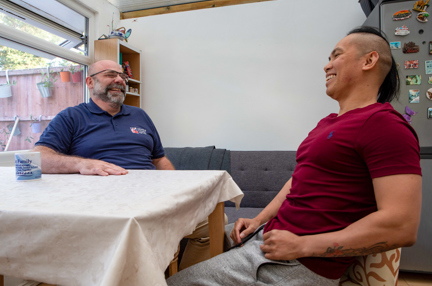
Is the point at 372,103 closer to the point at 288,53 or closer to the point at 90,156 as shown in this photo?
the point at 90,156

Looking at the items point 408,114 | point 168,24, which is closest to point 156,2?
point 168,24

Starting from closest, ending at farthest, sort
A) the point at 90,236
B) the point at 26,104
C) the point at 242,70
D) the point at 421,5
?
the point at 90,236, the point at 421,5, the point at 26,104, the point at 242,70

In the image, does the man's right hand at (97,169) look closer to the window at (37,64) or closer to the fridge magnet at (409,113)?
the window at (37,64)

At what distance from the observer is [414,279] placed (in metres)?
1.98

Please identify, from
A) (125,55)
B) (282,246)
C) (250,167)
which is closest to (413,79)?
(250,167)

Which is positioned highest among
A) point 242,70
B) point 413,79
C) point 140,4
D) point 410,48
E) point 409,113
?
point 140,4

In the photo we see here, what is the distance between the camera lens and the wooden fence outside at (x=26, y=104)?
228 centimetres

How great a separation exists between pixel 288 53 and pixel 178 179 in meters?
2.38

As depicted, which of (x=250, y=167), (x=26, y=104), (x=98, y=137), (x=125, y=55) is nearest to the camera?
(x=98, y=137)

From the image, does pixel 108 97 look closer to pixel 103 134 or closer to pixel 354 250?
pixel 103 134

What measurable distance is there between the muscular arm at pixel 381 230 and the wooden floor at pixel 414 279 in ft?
5.30

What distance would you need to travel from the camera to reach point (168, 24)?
3289 mm

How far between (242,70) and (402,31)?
1491 mm

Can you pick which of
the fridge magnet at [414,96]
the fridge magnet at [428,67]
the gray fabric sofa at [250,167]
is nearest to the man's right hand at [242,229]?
the gray fabric sofa at [250,167]
